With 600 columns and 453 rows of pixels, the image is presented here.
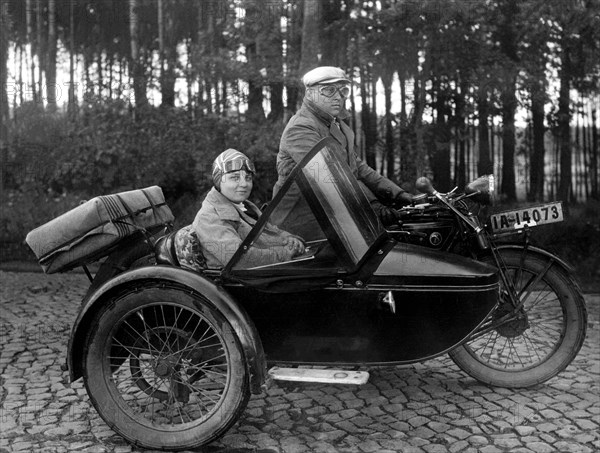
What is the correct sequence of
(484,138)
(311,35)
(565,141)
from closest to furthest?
(311,35) < (484,138) < (565,141)

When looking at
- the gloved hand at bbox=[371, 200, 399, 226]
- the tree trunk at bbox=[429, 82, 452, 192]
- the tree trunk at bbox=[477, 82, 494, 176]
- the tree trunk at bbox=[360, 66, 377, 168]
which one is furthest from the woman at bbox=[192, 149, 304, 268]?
the tree trunk at bbox=[360, 66, 377, 168]

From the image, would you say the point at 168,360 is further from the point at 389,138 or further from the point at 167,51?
the point at 167,51

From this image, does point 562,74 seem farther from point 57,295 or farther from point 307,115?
point 57,295

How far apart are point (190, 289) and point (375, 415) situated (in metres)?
1.33

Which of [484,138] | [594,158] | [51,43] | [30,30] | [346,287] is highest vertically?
[30,30]

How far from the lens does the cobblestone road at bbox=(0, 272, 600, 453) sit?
378cm

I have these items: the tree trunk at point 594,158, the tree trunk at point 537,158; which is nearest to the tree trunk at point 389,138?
the tree trunk at point 537,158

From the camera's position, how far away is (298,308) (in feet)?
12.2

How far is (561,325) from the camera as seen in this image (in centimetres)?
449

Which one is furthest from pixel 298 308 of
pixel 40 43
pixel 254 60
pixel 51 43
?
pixel 40 43

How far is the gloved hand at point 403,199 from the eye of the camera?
461 centimetres

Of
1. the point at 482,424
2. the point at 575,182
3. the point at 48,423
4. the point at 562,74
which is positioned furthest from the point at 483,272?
the point at 575,182

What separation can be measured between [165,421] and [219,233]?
3.68 feet

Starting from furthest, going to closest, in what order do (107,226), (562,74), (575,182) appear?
(575,182), (562,74), (107,226)
